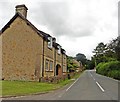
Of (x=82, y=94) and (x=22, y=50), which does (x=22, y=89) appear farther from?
(x=22, y=50)

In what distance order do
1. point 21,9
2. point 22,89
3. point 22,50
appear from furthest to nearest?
point 21,9 → point 22,50 → point 22,89

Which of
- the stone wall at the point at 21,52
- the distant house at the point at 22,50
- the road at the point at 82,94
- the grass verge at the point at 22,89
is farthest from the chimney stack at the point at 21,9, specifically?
the road at the point at 82,94

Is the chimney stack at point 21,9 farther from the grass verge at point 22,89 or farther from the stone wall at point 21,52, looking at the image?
the grass verge at point 22,89

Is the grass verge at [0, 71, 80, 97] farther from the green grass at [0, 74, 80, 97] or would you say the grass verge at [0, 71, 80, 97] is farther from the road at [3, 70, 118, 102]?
the road at [3, 70, 118, 102]

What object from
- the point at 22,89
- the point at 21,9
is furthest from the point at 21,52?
the point at 22,89

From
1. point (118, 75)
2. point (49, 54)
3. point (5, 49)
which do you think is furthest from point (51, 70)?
point (118, 75)

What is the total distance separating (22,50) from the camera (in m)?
33.2

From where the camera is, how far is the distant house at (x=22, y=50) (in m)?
32.4

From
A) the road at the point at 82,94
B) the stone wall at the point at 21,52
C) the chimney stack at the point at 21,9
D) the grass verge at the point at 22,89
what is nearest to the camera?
the road at the point at 82,94

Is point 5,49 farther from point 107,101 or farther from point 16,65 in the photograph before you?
point 107,101

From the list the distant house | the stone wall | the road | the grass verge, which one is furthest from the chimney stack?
the road

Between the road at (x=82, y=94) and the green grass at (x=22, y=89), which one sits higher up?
the green grass at (x=22, y=89)

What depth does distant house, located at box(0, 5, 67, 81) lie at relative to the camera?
3238 centimetres

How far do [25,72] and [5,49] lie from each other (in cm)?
499
